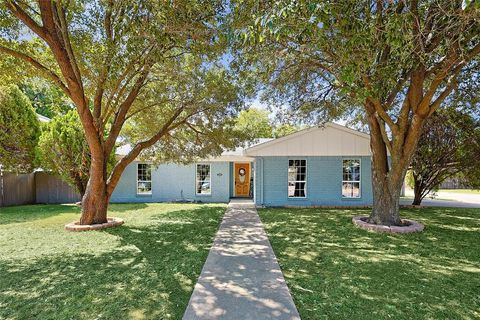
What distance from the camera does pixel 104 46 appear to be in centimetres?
573

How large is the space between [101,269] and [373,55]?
6.34 m

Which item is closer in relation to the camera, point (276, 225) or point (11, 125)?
point (276, 225)

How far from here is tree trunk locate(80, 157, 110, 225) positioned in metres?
8.07

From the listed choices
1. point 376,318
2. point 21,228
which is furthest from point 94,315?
point 21,228

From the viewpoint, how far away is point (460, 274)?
4.52 m

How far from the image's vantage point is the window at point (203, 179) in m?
15.3

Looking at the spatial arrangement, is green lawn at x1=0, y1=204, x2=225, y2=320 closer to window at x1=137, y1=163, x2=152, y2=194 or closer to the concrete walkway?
the concrete walkway

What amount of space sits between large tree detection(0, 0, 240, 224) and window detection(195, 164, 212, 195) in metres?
5.07

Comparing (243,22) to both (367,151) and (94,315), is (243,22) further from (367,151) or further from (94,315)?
(367,151)

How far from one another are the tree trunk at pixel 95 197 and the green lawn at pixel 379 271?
16.6 feet

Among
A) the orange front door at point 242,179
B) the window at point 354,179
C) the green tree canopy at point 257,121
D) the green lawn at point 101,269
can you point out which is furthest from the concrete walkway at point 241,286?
the green tree canopy at point 257,121

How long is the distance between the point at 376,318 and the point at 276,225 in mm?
5367

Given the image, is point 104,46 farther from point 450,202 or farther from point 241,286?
point 450,202

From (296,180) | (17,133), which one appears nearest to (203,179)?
(296,180)
